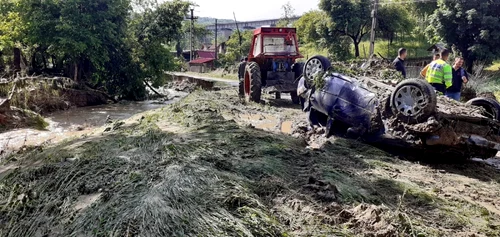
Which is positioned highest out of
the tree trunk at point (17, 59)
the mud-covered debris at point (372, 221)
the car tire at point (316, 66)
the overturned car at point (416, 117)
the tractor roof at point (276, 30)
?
the tractor roof at point (276, 30)

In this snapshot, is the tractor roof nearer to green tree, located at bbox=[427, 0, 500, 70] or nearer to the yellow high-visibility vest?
the yellow high-visibility vest

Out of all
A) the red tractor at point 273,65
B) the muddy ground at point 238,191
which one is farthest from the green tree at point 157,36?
the muddy ground at point 238,191

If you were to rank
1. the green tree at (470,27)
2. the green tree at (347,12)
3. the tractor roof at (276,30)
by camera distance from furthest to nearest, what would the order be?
the green tree at (347,12) < the green tree at (470,27) < the tractor roof at (276,30)

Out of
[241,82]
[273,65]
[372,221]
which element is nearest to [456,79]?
[273,65]

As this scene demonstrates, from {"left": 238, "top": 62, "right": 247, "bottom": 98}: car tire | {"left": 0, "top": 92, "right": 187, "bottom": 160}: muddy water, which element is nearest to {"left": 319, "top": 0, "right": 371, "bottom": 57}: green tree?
{"left": 0, "top": 92, "right": 187, "bottom": 160}: muddy water

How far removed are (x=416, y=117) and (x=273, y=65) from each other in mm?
6578

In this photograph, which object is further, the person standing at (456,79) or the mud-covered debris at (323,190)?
the person standing at (456,79)

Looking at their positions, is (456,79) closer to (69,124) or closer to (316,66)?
(316,66)

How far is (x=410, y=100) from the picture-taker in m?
4.73

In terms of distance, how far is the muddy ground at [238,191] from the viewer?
108 inches

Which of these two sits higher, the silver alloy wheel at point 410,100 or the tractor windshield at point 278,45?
the tractor windshield at point 278,45

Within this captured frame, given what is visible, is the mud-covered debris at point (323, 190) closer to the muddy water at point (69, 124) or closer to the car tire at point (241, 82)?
the muddy water at point (69, 124)

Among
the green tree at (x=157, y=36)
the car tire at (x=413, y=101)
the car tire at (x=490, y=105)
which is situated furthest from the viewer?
the green tree at (x=157, y=36)

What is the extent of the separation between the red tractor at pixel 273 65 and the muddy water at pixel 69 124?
3.74 m
